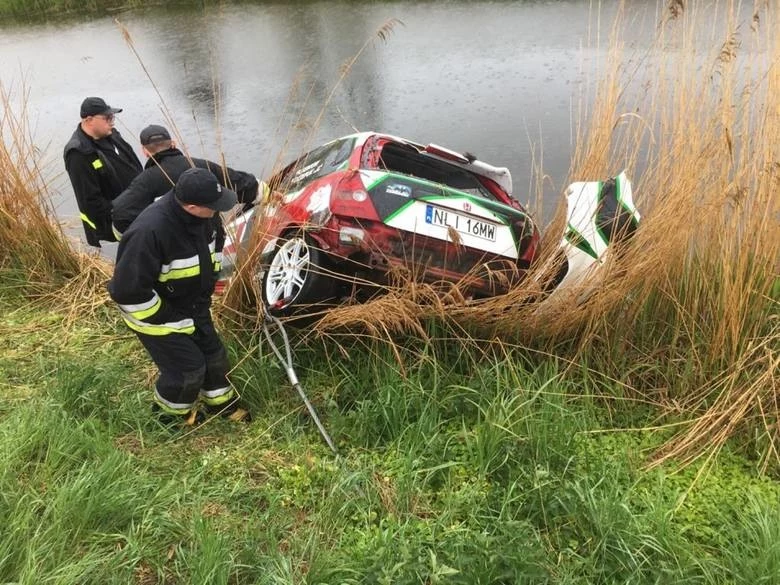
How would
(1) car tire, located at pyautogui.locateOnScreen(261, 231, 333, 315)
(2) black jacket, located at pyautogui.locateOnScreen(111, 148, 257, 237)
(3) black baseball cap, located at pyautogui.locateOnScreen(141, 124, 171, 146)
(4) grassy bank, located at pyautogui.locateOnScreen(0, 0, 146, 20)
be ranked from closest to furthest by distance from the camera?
(1) car tire, located at pyautogui.locateOnScreen(261, 231, 333, 315), (2) black jacket, located at pyautogui.locateOnScreen(111, 148, 257, 237), (3) black baseball cap, located at pyautogui.locateOnScreen(141, 124, 171, 146), (4) grassy bank, located at pyautogui.locateOnScreen(0, 0, 146, 20)

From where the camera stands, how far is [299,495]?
8.63 feet

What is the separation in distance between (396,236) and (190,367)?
1.29m

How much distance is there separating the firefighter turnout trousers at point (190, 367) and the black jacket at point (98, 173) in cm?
169

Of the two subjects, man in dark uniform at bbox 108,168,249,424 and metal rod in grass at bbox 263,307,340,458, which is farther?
metal rod in grass at bbox 263,307,340,458

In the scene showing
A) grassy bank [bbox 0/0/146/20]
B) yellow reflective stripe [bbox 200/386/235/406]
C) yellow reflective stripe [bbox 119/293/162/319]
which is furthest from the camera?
grassy bank [bbox 0/0/146/20]

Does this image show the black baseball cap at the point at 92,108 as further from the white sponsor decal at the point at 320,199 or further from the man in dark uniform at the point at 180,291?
the white sponsor decal at the point at 320,199

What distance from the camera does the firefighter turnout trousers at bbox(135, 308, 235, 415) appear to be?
9.73 ft

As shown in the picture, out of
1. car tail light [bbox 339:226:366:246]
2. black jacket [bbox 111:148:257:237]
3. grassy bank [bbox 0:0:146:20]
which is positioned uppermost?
grassy bank [bbox 0:0:146:20]

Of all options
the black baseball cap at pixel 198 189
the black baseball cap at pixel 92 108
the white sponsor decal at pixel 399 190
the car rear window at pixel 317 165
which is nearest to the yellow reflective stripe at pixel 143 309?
the black baseball cap at pixel 198 189

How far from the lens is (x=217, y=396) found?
318 centimetres

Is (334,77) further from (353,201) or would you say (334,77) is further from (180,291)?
(180,291)

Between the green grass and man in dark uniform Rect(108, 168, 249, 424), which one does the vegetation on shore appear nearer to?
the green grass

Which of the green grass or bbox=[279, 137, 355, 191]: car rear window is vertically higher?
bbox=[279, 137, 355, 191]: car rear window

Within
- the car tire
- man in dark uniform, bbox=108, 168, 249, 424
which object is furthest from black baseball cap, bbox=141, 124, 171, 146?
the car tire
